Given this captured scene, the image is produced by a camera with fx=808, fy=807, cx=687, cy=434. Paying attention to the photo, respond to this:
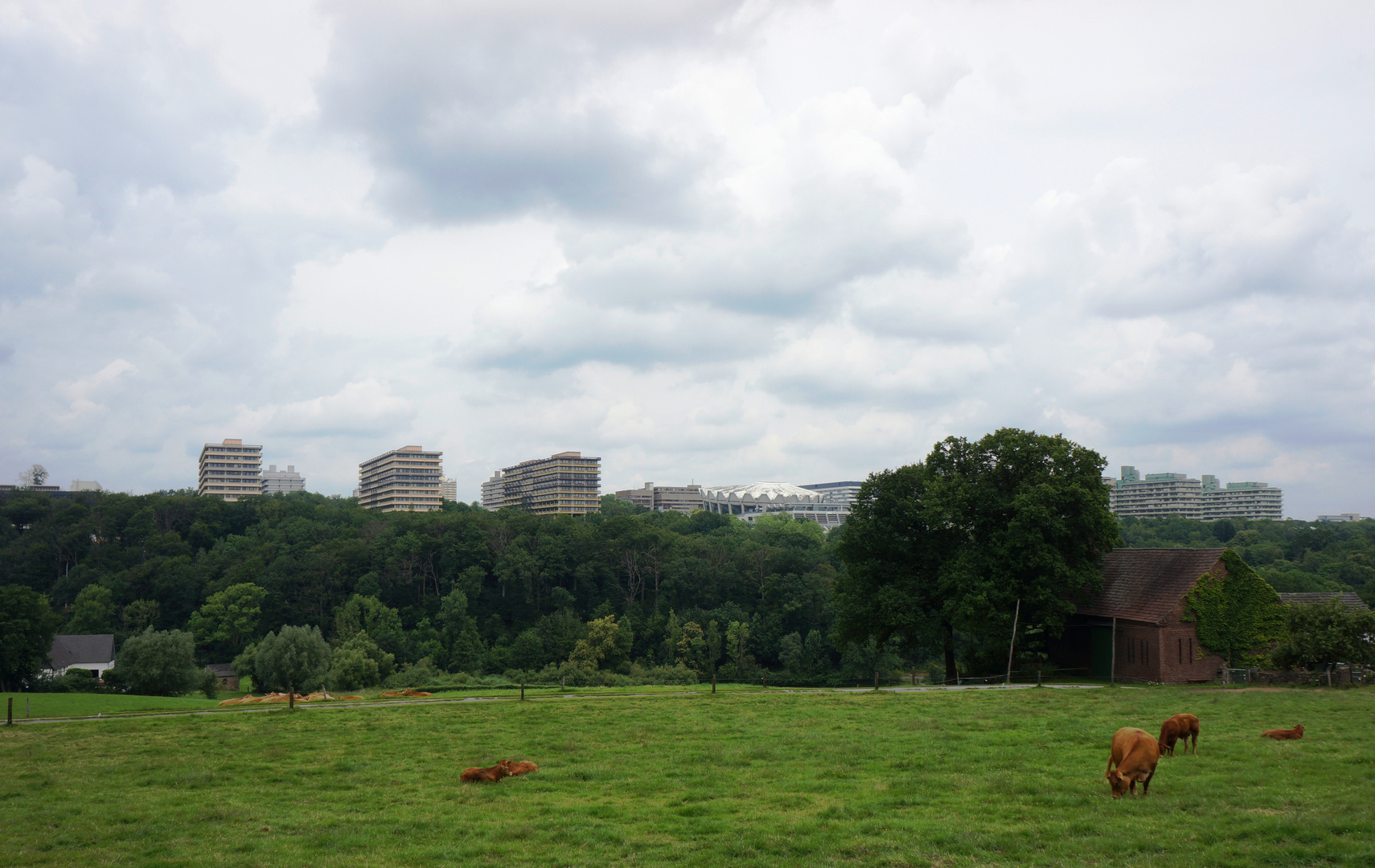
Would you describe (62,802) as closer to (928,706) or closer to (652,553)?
(928,706)

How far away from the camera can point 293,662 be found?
59.2 metres

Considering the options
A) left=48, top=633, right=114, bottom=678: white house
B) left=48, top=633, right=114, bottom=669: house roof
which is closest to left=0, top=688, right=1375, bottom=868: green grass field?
left=48, top=633, right=114, bottom=678: white house

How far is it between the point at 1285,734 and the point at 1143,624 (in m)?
24.8

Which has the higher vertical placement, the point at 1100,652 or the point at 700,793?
the point at 700,793

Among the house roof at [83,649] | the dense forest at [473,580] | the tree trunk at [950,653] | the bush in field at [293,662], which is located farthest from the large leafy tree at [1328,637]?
the house roof at [83,649]

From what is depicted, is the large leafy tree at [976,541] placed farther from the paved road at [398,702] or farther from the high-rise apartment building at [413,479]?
the high-rise apartment building at [413,479]

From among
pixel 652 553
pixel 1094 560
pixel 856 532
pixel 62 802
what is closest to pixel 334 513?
pixel 652 553

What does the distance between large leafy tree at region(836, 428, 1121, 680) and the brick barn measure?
149 centimetres

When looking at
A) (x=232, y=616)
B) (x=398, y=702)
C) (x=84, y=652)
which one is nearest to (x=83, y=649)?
(x=84, y=652)

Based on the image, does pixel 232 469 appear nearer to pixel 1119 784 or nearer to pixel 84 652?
pixel 84 652

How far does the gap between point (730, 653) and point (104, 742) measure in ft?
251

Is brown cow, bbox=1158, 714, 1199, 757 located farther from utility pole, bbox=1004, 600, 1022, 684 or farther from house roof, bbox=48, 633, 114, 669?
house roof, bbox=48, 633, 114, 669

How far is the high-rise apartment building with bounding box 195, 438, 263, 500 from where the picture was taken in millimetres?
190000

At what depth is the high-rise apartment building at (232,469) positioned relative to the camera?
623 feet
